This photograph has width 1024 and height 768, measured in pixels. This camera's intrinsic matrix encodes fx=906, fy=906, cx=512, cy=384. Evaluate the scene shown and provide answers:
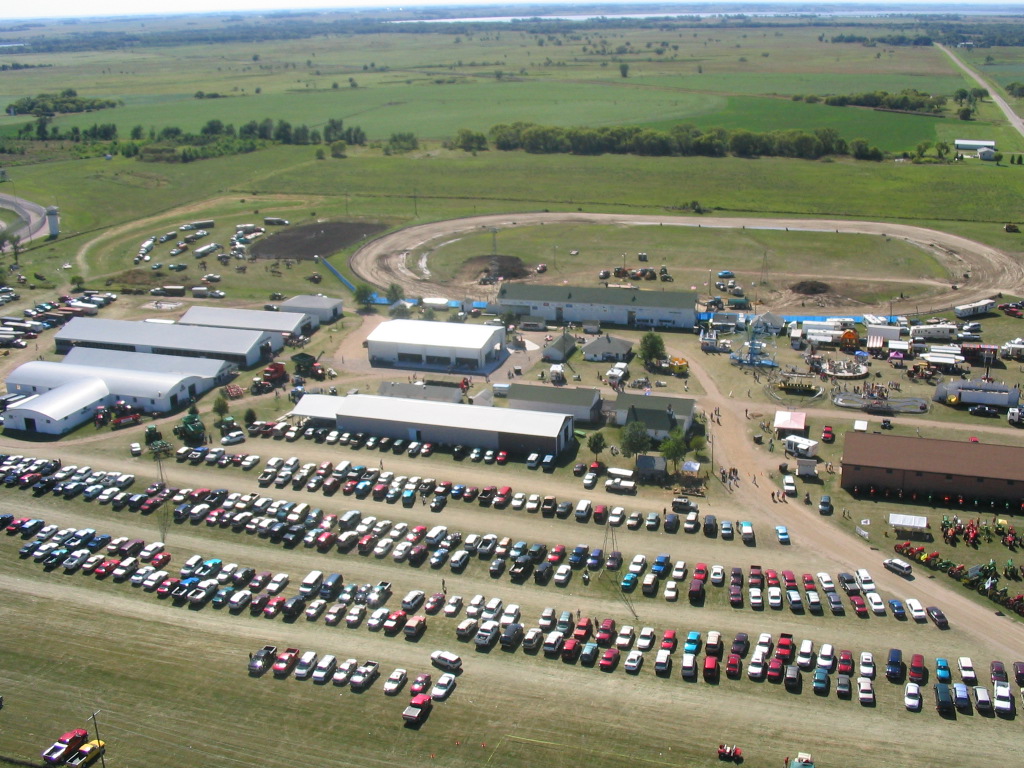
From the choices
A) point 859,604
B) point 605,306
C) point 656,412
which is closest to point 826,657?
point 859,604

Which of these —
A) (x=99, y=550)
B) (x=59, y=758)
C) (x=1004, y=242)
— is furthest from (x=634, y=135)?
(x=59, y=758)

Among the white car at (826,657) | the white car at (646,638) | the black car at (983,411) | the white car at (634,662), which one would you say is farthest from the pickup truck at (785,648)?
the black car at (983,411)

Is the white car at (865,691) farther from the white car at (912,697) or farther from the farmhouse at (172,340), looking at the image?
the farmhouse at (172,340)

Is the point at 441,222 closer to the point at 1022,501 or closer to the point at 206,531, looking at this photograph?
the point at 206,531

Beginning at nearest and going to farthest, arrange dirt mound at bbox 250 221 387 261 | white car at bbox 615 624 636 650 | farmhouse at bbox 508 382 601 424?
white car at bbox 615 624 636 650
farmhouse at bbox 508 382 601 424
dirt mound at bbox 250 221 387 261

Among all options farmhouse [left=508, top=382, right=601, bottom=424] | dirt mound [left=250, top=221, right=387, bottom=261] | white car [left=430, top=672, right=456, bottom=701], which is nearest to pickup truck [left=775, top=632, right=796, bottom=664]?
white car [left=430, top=672, right=456, bottom=701]

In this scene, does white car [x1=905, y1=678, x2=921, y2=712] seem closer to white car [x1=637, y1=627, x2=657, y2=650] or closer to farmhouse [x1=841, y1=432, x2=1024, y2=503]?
white car [x1=637, y1=627, x2=657, y2=650]
